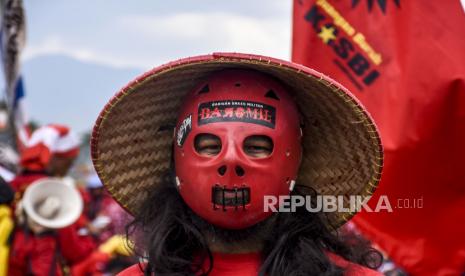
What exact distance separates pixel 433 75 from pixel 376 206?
1.76 ft

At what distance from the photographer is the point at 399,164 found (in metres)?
2.95

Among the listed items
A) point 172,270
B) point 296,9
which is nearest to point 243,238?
point 172,270

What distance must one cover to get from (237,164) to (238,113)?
0.17 metres

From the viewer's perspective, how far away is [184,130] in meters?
2.39

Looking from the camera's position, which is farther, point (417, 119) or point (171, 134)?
point (417, 119)

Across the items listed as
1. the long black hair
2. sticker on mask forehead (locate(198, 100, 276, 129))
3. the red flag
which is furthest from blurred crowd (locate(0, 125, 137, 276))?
sticker on mask forehead (locate(198, 100, 276, 129))

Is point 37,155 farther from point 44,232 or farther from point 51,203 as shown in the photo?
point 44,232

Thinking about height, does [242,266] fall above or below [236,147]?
below

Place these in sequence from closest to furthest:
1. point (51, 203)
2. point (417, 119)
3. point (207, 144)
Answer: point (207, 144)
point (417, 119)
point (51, 203)

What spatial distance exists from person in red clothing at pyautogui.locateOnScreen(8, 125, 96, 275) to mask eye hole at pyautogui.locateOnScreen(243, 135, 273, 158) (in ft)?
11.2

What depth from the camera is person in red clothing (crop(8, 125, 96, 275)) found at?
17.7 ft

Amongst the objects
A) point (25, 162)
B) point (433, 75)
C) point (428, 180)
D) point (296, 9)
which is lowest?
point (25, 162)

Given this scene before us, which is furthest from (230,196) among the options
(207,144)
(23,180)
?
(23,180)

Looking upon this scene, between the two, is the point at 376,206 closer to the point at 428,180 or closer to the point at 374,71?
the point at 428,180
